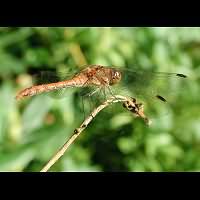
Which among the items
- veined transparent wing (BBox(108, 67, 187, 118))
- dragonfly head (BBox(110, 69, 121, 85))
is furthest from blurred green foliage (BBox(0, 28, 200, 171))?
dragonfly head (BBox(110, 69, 121, 85))

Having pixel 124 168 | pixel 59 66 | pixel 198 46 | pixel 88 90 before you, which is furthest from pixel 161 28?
pixel 88 90

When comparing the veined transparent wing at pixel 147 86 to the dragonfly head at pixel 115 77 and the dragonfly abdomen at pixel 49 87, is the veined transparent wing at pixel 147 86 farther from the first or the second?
the dragonfly abdomen at pixel 49 87

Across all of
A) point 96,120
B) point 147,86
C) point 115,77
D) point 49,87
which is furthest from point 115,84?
point 96,120

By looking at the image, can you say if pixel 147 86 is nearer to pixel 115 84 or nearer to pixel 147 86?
pixel 147 86

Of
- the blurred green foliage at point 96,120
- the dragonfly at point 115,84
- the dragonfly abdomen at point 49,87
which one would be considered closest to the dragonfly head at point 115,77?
the dragonfly at point 115,84

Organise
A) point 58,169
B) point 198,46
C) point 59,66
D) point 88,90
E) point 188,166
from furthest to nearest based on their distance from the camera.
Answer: point 198,46
point 59,66
point 188,166
point 58,169
point 88,90

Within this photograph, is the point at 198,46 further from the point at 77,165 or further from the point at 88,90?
the point at 88,90

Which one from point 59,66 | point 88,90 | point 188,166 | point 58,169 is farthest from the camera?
point 59,66
